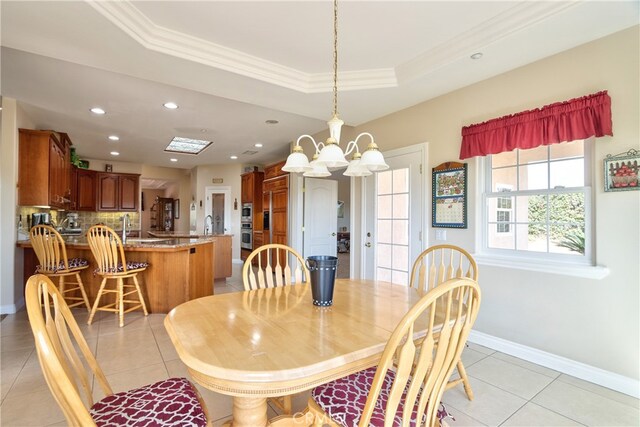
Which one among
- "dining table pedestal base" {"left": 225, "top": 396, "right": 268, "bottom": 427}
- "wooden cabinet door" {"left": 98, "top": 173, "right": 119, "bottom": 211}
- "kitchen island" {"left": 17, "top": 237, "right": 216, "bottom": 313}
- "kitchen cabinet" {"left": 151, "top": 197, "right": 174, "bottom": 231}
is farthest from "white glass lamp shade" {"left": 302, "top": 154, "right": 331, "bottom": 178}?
"kitchen cabinet" {"left": 151, "top": 197, "right": 174, "bottom": 231}

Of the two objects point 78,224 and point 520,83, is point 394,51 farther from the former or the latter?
point 78,224

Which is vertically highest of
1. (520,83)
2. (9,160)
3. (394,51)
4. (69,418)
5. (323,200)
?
(394,51)

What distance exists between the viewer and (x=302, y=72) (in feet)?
10.2

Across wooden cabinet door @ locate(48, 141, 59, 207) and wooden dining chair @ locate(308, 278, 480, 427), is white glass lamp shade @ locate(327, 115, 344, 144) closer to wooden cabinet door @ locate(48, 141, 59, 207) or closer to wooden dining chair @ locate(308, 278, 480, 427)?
wooden dining chair @ locate(308, 278, 480, 427)

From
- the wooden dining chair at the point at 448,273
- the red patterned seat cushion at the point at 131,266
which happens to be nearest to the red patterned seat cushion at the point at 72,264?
the red patterned seat cushion at the point at 131,266

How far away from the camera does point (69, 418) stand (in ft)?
2.75

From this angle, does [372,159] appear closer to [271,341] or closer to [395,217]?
[271,341]

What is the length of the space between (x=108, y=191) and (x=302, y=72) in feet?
20.4

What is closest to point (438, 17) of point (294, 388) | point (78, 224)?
point (294, 388)

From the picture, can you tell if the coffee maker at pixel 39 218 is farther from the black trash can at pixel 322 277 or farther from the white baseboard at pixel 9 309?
the black trash can at pixel 322 277

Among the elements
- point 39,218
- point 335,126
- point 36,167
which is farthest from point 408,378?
point 39,218

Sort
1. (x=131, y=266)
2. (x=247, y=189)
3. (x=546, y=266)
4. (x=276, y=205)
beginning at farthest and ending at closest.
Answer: (x=247, y=189) → (x=276, y=205) → (x=131, y=266) → (x=546, y=266)

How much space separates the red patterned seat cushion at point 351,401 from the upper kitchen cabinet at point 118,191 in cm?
760

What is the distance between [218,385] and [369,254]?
3265mm
